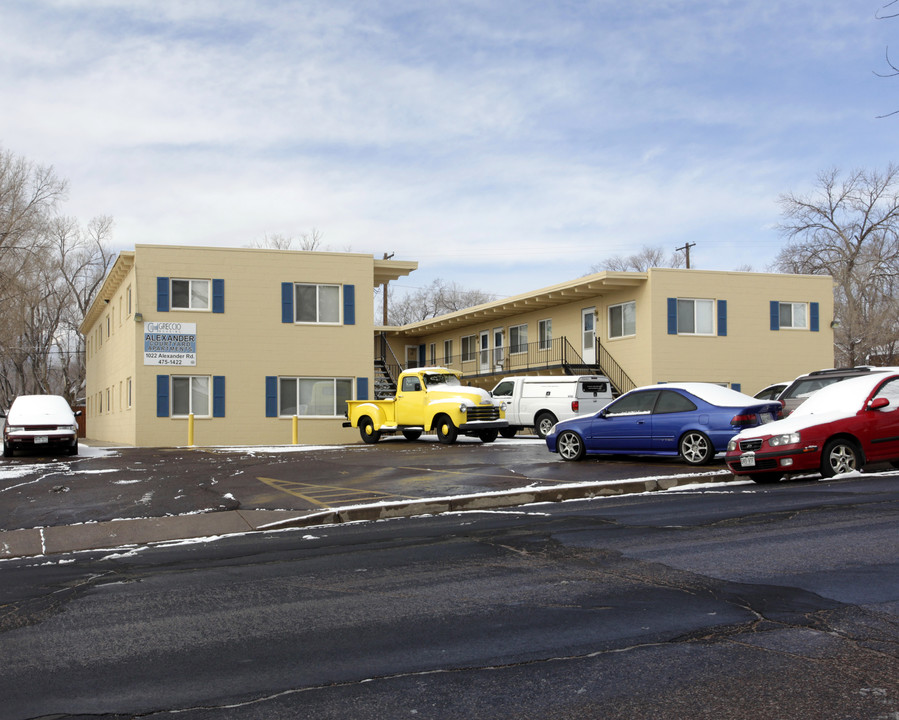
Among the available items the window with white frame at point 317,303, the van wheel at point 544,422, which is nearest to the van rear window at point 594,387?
the van wheel at point 544,422

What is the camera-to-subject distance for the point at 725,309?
33.1m

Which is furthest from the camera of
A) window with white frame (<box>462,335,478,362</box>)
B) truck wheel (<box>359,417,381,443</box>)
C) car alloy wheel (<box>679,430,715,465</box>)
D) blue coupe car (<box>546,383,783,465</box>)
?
window with white frame (<box>462,335,478,362</box>)

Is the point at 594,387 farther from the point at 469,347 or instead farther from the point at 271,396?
the point at 469,347

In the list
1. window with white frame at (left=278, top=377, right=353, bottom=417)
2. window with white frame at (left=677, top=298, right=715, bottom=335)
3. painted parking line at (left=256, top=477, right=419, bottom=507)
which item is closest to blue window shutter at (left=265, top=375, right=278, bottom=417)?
window with white frame at (left=278, top=377, right=353, bottom=417)

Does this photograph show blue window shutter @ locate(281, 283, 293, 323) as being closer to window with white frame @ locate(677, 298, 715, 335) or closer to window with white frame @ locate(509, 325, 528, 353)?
window with white frame @ locate(509, 325, 528, 353)

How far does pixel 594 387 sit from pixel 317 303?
10.0m

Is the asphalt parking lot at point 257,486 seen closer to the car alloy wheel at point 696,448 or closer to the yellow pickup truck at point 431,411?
the car alloy wheel at point 696,448

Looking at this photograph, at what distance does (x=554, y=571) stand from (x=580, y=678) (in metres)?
2.65

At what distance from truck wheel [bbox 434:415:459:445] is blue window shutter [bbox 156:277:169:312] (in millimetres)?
10385

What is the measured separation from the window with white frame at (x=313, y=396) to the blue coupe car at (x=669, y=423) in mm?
14437

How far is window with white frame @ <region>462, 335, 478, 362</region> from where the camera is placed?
4362 centimetres

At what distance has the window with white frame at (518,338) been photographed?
39.7 meters

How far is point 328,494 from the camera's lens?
13383 mm

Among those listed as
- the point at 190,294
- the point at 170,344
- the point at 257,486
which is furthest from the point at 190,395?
the point at 257,486
